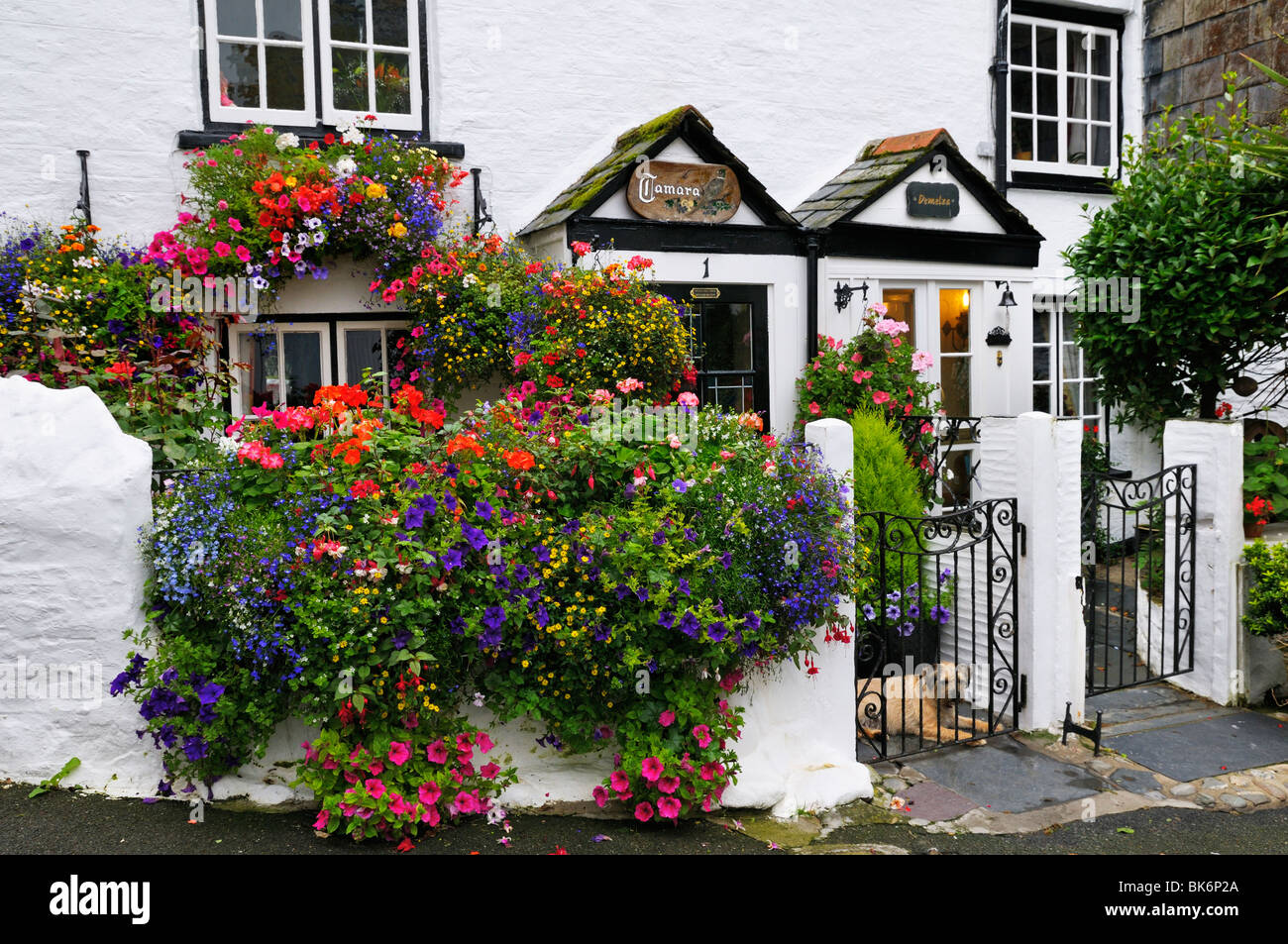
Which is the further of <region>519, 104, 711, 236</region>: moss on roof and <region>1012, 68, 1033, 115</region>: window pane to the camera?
<region>1012, 68, 1033, 115</region>: window pane

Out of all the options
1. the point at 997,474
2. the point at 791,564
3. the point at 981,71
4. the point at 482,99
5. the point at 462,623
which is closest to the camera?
the point at 462,623

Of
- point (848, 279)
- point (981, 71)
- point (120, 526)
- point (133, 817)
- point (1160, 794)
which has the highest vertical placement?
point (981, 71)

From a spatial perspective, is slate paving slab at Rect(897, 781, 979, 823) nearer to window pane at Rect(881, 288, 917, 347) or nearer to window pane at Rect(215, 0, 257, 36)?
window pane at Rect(881, 288, 917, 347)

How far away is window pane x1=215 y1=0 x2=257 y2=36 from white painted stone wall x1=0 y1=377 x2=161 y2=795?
3.59m

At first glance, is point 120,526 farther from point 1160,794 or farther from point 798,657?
point 1160,794

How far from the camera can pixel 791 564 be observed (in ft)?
14.8

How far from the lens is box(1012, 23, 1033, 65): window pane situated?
9.31 meters

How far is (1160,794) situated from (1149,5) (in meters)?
7.93

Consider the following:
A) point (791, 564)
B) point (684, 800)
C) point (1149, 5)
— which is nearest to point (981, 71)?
point (1149, 5)

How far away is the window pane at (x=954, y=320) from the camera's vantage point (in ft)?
27.2

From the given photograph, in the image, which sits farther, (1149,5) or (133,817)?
(1149,5)

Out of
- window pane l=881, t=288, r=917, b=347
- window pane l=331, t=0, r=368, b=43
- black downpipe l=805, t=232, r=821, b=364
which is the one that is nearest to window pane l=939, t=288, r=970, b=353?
window pane l=881, t=288, r=917, b=347

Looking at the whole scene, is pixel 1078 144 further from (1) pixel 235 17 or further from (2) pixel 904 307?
(1) pixel 235 17

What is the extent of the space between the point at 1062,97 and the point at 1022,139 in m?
0.61
